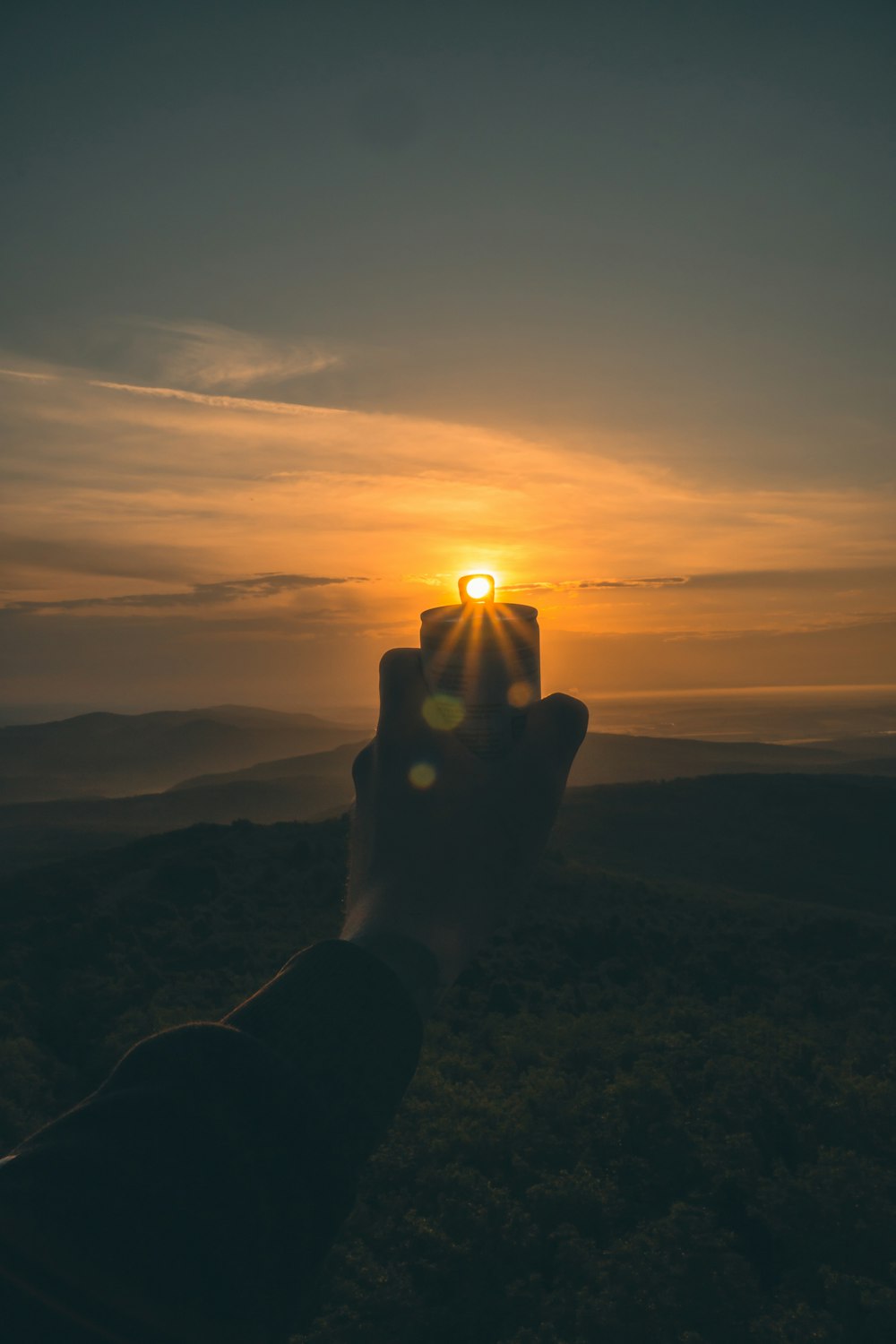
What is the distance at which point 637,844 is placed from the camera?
707 inches

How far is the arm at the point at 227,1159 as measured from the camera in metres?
1.50

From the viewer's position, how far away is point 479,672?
348cm

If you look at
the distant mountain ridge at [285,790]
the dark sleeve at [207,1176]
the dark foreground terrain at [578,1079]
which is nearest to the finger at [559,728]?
the dark sleeve at [207,1176]

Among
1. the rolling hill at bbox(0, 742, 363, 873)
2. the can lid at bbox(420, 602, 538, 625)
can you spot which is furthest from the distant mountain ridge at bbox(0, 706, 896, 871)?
the can lid at bbox(420, 602, 538, 625)

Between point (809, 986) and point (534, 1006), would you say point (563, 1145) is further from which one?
point (809, 986)

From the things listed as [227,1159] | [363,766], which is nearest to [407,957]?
[363,766]

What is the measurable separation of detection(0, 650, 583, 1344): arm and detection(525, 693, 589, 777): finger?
2.74ft

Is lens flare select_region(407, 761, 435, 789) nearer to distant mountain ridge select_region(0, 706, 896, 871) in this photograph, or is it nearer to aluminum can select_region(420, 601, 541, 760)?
aluminum can select_region(420, 601, 541, 760)

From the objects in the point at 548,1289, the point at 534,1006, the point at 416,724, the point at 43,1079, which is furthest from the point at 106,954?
the point at 416,724

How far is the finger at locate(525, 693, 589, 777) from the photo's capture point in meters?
3.39

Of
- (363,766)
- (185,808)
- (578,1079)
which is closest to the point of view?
(363,766)

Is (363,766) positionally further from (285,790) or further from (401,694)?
(285,790)

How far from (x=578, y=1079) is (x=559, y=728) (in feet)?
19.3

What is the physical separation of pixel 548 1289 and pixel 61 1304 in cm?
530
